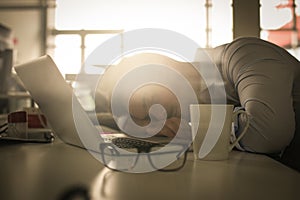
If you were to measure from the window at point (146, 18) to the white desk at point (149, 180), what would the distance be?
305 centimetres

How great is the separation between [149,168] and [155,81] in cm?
43

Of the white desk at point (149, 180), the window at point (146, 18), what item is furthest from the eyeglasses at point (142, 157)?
the window at point (146, 18)

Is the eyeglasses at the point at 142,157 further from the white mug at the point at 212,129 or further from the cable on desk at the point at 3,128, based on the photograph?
the cable on desk at the point at 3,128

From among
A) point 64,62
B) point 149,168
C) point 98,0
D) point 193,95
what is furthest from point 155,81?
point 64,62

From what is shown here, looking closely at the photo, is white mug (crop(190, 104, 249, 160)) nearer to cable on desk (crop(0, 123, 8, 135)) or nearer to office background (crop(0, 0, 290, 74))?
cable on desk (crop(0, 123, 8, 135))

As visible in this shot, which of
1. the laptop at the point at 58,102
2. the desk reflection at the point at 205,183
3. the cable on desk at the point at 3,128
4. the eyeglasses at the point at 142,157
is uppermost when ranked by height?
the laptop at the point at 58,102

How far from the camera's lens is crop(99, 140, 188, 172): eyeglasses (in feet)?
1.46

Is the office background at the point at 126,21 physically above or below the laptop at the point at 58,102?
above

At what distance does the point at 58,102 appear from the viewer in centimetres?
57

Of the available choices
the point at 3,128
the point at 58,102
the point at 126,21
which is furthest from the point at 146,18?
the point at 58,102

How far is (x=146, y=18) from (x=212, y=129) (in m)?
3.42

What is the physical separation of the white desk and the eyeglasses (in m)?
0.02

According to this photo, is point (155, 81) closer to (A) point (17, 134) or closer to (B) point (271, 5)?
(A) point (17, 134)

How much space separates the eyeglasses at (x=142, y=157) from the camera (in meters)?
0.45
